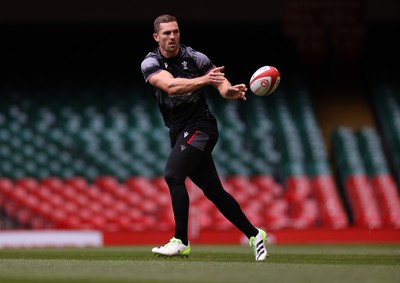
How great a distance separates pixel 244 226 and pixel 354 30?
14.5 metres

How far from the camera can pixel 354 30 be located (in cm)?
2139

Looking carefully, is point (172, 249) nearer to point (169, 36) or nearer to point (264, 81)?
point (264, 81)

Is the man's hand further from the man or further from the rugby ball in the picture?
the rugby ball

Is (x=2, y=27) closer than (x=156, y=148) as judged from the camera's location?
No

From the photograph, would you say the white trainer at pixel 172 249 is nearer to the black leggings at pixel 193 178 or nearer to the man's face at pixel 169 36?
the black leggings at pixel 193 178

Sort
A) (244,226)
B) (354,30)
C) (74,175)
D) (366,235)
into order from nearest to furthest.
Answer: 1. (244,226)
2. (366,235)
3. (74,175)
4. (354,30)

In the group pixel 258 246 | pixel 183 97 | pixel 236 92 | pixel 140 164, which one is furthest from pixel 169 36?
pixel 140 164

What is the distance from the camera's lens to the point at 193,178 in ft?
25.4

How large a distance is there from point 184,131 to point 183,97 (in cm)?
29

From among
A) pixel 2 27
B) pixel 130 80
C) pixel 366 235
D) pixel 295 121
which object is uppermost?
pixel 2 27

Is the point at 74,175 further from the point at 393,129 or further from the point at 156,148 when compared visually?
the point at 393,129

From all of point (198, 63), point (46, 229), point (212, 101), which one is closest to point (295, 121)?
point (212, 101)

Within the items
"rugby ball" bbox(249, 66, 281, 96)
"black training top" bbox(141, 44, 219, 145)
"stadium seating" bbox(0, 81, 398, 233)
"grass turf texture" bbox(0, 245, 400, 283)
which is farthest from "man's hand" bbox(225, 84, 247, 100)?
"stadium seating" bbox(0, 81, 398, 233)

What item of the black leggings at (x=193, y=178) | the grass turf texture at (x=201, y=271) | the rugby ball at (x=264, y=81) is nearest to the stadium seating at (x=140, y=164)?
the black leggings at (x=193, y=178)
